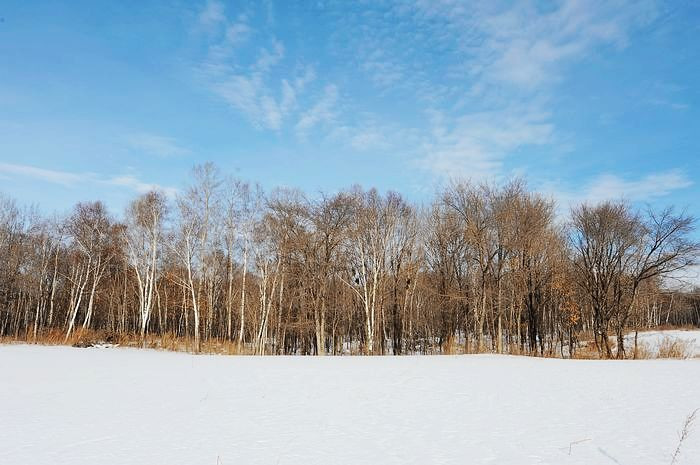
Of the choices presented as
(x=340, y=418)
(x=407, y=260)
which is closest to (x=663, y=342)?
(x=407, y=260)

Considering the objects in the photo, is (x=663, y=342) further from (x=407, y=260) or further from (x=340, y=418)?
(x=340, y=418)

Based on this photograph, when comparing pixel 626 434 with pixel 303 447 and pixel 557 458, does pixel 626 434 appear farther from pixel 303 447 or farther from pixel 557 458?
pixel 303 447

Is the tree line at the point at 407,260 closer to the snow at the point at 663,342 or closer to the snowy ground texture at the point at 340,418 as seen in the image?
the snow at the point at 663,342

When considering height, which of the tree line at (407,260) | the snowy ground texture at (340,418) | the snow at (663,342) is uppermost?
the tree line at (407,260)

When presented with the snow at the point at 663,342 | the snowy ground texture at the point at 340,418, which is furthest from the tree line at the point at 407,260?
the snowy ground texture at the point at 340,418

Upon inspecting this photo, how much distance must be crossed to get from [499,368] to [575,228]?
1785 centimetres

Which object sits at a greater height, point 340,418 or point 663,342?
point 663,342

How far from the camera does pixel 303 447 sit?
6164 millimetres

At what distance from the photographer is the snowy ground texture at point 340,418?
5809 mm

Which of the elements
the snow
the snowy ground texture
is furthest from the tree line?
the snowy ground texture

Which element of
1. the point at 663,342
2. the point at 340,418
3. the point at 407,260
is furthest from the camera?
the point at 407,260

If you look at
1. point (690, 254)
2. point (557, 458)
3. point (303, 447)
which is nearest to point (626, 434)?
point (557, 458)

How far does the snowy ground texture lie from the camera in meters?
5.81

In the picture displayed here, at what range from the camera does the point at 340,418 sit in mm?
8055
